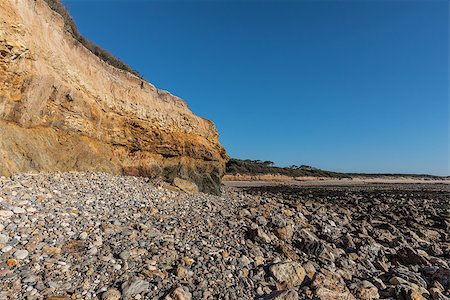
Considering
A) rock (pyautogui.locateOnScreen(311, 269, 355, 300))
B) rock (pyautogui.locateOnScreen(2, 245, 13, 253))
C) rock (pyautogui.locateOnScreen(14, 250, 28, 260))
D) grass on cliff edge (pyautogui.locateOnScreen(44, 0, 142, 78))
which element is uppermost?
grass on cliff edge (pyautogui.locateOnScreen(44, 0, 142, 78))

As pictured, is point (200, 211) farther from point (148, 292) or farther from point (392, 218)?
point (392, 218)

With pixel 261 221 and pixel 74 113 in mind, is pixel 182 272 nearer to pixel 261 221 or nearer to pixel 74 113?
pixel 261 221

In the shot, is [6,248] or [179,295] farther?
[6,248]

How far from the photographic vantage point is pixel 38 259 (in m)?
4.77

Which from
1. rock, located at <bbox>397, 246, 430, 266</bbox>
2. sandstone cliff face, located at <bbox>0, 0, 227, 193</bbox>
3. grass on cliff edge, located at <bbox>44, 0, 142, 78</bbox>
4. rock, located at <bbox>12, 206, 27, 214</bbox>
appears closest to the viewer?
rock, located at <bbox>12, 206, 27, 214</bbox>

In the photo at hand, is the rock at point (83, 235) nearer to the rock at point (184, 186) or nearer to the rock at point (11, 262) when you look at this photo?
the rock at point (11, 262)

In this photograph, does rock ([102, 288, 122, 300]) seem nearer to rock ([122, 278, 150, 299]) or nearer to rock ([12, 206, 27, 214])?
rock ([122, 278, 150, 299])

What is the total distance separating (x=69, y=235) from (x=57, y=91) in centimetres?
728

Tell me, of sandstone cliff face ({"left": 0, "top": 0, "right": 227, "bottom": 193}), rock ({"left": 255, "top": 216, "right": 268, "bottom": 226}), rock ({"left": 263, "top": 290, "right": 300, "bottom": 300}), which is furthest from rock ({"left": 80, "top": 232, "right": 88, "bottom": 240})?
rock ({"left": 255, "top": 216, "right": 268, "bottom": 226})

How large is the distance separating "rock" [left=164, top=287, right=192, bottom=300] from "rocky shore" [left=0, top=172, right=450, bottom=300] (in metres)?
0.02

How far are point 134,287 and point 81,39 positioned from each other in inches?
706

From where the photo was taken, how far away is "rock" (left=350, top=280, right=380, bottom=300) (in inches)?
200

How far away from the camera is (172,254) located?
18.5ft

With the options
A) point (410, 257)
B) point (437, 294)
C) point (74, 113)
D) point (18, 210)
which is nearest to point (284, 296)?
point (437, 294)
